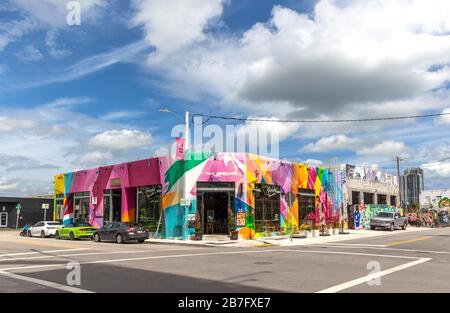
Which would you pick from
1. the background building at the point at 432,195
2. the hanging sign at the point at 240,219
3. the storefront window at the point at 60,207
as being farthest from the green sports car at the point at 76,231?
the background building at the point at 432,195

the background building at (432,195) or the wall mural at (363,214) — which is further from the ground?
the background building at (432,195)

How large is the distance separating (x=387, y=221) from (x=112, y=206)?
81.7 ft

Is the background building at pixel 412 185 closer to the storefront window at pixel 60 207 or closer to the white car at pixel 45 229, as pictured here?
the storefront window at pixel 60 207

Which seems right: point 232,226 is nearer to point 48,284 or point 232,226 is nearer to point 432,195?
point 48,284

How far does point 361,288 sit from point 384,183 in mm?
48151

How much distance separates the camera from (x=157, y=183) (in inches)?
1251

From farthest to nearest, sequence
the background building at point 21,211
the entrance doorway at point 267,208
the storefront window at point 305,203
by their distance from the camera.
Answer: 1. the background building at point 21,211
2. the storefront window at point 305,203
3. the entrance doorway at point 267,208

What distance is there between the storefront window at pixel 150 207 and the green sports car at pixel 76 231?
11.5ft

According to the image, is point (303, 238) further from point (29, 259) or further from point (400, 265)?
point (29, 259)

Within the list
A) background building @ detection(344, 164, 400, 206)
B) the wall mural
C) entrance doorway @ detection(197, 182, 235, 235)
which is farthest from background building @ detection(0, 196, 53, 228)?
the wall mural

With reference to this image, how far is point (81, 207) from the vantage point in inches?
1590

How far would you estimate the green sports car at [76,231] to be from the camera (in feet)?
104

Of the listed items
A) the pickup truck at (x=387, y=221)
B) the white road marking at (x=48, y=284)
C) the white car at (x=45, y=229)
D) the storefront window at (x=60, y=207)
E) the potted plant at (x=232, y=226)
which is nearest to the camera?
the white road marking at (x=48, y=284)

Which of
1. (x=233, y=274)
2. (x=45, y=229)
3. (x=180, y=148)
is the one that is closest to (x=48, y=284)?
(x=233, y=274)
